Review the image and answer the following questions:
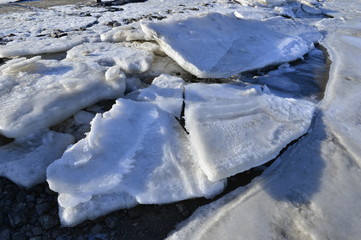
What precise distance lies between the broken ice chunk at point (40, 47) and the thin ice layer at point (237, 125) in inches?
93.5

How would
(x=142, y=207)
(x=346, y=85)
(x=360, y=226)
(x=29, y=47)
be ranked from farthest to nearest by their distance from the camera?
(x=29, y=47), (x=346, y=85), (x=142, y=207), (x=360, y=226)

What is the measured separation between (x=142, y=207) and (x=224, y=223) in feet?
2.00

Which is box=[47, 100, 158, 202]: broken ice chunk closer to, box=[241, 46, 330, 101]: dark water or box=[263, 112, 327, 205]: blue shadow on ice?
box=[263, 112, 327, 205]: blue shadow on ice

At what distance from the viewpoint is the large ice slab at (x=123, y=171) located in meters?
2.08

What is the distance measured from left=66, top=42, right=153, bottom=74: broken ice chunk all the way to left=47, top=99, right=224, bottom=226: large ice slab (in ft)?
4.53

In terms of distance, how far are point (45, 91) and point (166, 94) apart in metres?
1.25

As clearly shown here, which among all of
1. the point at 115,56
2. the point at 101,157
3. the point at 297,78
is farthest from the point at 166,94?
the point at 297,78

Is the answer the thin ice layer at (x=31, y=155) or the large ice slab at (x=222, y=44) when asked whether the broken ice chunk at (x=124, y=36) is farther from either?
the thin ice layer at (x=31, y=155)

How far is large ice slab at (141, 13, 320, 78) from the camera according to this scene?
12.5ft

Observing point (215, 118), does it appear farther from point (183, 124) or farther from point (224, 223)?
point (224, 223)

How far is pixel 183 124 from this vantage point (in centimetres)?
285

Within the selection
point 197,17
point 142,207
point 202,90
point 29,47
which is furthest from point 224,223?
point 29,47

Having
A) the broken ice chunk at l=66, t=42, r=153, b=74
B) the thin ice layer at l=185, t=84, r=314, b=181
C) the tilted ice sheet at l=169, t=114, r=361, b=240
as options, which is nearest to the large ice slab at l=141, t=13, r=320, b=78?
the broken ice chunk at l=66, t=42, r=153, b=74

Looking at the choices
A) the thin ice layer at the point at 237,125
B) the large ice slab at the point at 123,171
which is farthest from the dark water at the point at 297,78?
the large ice slab at the point at 123,171
